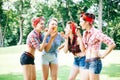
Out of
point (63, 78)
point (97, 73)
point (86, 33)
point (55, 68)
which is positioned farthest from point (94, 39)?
point (63, 78)

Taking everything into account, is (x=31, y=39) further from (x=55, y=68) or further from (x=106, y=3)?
(x=106, y=3)

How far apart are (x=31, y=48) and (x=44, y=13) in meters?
34.7

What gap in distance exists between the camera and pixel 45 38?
5.21 metres

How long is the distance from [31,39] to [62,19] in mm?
33019

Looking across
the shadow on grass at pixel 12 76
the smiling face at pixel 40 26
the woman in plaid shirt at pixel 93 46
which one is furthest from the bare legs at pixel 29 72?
the shadow on grass at pixel 12 76

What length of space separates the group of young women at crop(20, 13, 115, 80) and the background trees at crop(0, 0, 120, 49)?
1148 inches

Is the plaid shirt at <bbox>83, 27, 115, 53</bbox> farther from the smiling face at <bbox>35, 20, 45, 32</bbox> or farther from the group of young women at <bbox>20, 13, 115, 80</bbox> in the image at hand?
the smiling face at <bbox>35, 20, 45, 32</bbox>

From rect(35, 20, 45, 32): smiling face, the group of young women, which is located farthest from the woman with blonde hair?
rect(35, 20, 45, 32): smiling face

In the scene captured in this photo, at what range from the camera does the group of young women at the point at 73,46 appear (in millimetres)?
4402

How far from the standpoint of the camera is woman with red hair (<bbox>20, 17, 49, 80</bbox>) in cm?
515

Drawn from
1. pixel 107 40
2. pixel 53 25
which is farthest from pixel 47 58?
pixel 107 40

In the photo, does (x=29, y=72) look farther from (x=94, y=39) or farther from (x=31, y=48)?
(x=94, y=39)

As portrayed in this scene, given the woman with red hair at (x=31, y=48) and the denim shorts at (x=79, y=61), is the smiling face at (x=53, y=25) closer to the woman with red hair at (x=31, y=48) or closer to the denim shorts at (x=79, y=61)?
the woman with red hair at (x=31, y=48)

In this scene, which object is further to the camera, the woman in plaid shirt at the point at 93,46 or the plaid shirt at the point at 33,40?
the plaid shirt at the point at 33,40
